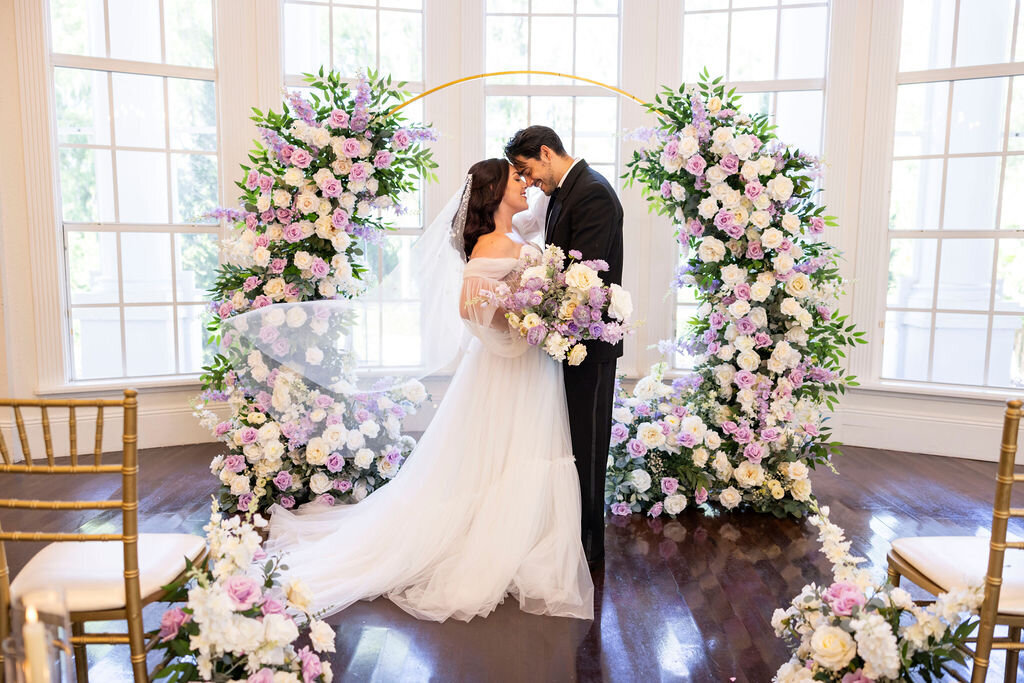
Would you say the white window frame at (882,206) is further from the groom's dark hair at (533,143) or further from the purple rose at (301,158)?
the purple rose at (301,158)

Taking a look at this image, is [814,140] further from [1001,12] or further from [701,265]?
[701,265]

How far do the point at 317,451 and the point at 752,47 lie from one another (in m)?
4.05

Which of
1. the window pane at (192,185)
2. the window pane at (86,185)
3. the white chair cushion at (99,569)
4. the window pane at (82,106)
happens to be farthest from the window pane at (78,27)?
the white chair cushion at (99,569)

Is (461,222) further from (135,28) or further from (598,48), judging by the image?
(135,28)

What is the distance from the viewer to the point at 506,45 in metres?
5.43

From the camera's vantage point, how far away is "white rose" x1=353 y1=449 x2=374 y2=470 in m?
3.93

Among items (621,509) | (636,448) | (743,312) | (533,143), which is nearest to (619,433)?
(636,448)

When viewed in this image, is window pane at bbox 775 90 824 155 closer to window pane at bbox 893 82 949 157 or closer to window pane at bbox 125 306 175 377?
window pane at bbox 893 82 949 157

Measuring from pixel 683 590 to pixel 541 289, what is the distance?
4.58ft

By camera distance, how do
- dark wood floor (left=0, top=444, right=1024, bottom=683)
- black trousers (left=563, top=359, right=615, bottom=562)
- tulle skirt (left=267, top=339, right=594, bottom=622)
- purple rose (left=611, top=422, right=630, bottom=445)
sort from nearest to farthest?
1. dark wood floor (left=0, top=444, right=1024, bottom=683)
2. tulle skirt (left=267, top=339, right=594, bottom=622)
3. black trousers (left=563, top=359, right=615, bottom=562)
4. purple rose (left=611, top=422, right=630, bottom=445)

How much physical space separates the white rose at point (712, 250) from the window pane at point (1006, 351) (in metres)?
2.53

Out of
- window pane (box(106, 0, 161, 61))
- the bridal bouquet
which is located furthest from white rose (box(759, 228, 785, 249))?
window pane (box(106, 0, 161, 61))

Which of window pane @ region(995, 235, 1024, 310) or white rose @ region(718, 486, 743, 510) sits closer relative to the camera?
white rose @ region(718, 486, 743, 510)

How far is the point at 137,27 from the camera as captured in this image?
5.08 m
